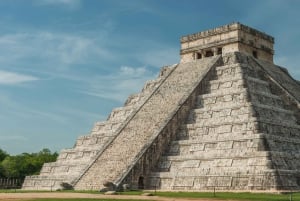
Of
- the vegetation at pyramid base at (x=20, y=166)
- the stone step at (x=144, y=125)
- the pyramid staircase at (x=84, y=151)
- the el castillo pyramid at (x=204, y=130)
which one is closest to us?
the el castillo pyramid at (x=204, y=130)

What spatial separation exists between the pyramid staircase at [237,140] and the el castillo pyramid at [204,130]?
58 millimetres

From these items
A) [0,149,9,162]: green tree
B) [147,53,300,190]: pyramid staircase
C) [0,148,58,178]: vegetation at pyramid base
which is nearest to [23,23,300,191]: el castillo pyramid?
[147,53,300,190]: pyramid staircase

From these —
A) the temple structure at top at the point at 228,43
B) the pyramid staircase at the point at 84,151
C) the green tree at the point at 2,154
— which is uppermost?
the temple structure at top at the point at 228,43

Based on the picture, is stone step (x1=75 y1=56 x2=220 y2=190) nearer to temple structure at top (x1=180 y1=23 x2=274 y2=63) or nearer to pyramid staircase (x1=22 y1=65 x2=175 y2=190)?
pyramid staircase (x1=22 y1=65 x2=175 y2=190)

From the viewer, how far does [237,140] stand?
27656 mm

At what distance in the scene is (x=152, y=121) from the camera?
3288cm

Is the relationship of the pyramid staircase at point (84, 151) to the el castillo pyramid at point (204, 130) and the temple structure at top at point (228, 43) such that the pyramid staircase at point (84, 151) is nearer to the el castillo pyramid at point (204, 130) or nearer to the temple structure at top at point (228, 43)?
the el castillo pyramid at point (204, 130)

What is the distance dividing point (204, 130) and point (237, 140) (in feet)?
9.74

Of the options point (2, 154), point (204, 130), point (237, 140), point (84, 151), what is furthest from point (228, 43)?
point (2, 154)

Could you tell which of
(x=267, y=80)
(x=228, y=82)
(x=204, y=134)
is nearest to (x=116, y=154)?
(x=204, y=134)

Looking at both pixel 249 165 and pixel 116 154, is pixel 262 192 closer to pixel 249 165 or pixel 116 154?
pixel 249 165

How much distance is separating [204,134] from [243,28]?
11069mm

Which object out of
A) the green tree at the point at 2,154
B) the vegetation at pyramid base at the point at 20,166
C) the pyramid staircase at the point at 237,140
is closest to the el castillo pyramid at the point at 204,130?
the pyramid staircase at the point at 237,140

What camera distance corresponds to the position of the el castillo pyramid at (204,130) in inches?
1052
